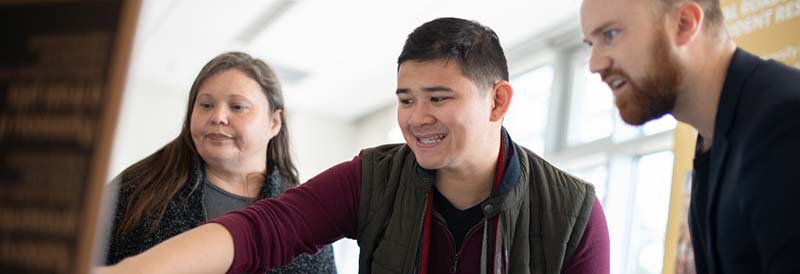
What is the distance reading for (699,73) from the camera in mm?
1188

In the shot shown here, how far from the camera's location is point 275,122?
218cm

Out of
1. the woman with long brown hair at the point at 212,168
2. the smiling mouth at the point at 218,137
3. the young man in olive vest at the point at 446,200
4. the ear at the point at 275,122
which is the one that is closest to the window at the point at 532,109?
the ear at the point at 275,122

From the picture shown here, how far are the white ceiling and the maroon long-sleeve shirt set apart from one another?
12.9 feet

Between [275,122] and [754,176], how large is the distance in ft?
4.72

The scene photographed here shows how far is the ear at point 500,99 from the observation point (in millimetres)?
1756

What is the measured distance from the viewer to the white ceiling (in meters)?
5.71

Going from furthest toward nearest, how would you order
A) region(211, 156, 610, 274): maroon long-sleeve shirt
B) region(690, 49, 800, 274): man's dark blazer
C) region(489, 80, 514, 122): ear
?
region(489, 80, 514, 122): ear, region(211, 156, 610, 274): maroon long-sleeve shirt, region(690, 49, 800, 274): man's dark blazer

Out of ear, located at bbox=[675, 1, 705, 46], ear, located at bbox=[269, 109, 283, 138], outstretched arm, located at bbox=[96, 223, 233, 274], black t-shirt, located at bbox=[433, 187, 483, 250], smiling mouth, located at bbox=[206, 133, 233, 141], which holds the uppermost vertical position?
ear, located at bbox=[675, 1, 705, 46]

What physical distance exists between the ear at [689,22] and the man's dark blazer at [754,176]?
72mm

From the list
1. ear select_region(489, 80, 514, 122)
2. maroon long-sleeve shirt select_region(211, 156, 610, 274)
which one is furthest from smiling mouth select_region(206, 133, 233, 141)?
ear select_region(489, 80, 514, 122)

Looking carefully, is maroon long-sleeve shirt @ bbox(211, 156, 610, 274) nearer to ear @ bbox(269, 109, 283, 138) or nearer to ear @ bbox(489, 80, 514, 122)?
ear @ bbox(489, 80, 514, 122)

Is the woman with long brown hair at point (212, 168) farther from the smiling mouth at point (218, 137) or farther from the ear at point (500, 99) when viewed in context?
the ear at point (500, 99)

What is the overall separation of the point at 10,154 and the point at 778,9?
2.44 m

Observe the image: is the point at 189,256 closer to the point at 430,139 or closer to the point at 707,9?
the point at 430,139
